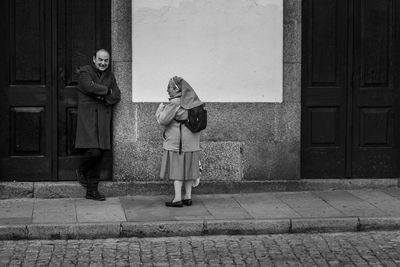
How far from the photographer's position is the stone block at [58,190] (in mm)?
10867

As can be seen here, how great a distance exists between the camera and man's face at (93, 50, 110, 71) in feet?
34.7

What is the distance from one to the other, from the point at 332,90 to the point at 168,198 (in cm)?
266

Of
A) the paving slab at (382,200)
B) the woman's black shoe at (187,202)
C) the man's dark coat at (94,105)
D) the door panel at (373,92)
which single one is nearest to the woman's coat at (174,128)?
the woman's black shoe at (187,202)

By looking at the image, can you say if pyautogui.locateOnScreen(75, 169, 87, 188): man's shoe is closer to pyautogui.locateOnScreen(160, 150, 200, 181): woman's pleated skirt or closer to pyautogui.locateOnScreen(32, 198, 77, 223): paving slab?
pyautogui.locateOnScreen(32, 198, 77, 223): paving slab

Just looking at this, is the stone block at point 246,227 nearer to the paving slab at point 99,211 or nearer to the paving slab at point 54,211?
the paving slab at point 99,211

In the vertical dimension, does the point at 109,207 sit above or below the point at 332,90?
below

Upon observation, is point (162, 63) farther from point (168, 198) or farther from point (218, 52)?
point (168, 198)

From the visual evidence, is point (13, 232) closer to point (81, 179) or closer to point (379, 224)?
point (81, 179)

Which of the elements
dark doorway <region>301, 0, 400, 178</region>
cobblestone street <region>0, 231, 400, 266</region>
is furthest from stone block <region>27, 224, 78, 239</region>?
dark doorway <region>301, 0, 400, 178</region>

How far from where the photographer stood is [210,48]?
11.1 metres

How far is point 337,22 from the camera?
11453 mm

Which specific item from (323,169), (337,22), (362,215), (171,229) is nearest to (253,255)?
(171,229)

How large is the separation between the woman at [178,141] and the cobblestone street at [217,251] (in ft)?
3.87

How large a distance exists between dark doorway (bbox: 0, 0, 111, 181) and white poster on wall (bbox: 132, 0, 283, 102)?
57 centimetres
